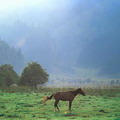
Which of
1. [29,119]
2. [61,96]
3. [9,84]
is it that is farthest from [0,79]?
[29,119]

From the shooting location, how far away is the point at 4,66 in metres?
89.0

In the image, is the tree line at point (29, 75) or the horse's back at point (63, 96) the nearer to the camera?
the horse's back at point (63, 96)

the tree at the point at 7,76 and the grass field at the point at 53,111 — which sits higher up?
the tree at the point at 7,76

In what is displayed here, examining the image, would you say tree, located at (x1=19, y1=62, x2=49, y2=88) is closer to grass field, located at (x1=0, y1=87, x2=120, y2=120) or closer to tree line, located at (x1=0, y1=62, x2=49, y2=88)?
tree line, located at (x1=0, y1=62, x2=49, y2=88)

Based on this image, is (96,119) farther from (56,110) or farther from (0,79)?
(0,79)

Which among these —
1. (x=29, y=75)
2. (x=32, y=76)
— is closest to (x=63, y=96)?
(x=32, y=76)

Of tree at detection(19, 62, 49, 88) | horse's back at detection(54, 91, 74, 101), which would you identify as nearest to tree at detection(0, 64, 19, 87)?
tree at detection(19, 62, 49, 88)

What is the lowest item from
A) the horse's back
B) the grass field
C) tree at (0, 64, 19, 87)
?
the grass field

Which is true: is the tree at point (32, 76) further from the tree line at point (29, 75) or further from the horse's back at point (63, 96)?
the horse's back at point (63, 96)

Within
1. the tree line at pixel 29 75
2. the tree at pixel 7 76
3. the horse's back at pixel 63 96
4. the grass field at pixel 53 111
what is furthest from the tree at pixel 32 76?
the horse's back at pixel 63 96

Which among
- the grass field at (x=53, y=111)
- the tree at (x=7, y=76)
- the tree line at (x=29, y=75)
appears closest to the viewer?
the grass field at (x=53, y=111)

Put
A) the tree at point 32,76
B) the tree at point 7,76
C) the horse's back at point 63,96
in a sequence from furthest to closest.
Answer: the tree at point 32,76 < the tree at point 7,76 < the horse's back at point 63,96

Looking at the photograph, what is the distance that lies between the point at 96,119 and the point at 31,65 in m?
69.0

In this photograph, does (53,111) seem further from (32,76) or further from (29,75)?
(29,75)
